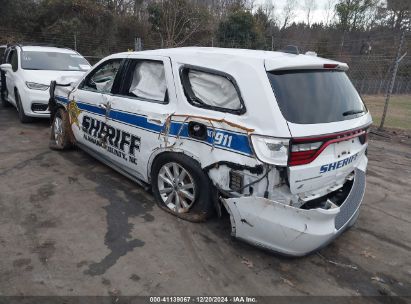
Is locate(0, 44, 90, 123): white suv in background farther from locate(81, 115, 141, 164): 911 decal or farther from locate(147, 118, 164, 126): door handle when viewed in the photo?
locate(147, 118, 164, 126): door handle

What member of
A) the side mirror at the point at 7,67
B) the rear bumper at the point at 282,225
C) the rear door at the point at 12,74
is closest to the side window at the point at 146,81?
the rear bumper at the point at 282,225

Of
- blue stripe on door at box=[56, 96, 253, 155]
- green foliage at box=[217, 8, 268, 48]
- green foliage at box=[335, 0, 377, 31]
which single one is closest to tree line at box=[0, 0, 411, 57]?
green foliage at box=[217, 8, 268, 48]

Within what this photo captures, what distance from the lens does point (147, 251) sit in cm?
326

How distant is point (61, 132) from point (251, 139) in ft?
12.9

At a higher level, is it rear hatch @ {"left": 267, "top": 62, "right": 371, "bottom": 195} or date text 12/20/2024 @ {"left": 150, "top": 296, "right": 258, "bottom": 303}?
rear hatch @ {"left": 267, "top": 62, "right": 371, "bottom": 195}

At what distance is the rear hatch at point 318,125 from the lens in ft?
9.39

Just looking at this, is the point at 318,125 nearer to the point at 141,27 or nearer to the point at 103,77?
the point at 103,77

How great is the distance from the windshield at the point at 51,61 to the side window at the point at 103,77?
11.0 feet

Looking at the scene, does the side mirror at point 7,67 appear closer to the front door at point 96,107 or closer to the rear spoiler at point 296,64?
the front door at point 96,107

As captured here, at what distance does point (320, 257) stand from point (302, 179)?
96 cm

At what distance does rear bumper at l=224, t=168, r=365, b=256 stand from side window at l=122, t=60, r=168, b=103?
4.68 feet

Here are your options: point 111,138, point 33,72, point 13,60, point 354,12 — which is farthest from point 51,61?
point 354,12

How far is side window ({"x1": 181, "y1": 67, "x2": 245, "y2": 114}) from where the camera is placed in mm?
3150

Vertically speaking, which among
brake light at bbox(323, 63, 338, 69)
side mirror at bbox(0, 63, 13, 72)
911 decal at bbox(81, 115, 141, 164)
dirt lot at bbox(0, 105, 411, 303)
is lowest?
dirt lot at bbox(0, 105, 411, 303)
